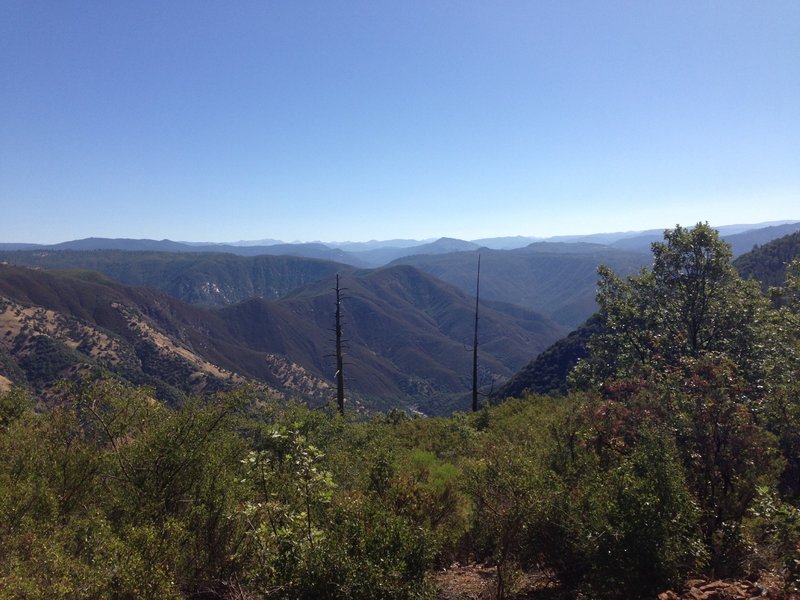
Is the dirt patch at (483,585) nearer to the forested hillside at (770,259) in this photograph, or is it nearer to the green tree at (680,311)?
the green tree at (680,311)

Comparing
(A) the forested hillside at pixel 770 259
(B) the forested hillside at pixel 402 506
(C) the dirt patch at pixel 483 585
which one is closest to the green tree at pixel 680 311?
(B) the forested hillside at pixel 402 506

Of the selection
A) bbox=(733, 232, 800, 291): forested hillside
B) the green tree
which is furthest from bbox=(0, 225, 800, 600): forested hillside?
bbox=(733, 232, 800, 291): forested hillside

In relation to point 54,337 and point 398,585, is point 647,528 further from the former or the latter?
point 54,337

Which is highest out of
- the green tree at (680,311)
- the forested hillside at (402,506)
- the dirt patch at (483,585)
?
the green tree at (680,311)

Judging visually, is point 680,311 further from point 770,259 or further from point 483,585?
point 770,259

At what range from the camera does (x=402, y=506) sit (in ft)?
26.0

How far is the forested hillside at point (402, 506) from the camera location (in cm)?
524

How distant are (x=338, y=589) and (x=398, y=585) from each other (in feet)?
2.26

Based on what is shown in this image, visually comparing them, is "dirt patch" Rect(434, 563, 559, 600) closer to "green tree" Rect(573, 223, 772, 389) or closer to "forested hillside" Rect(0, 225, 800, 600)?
"forested hillside" Rect(0, 225, 800, 600)

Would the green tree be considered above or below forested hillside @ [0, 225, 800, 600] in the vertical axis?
above

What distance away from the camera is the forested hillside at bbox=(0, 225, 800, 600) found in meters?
5.24

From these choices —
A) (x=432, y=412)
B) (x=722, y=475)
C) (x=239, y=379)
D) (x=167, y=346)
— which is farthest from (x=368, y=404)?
(x=722, y=475)

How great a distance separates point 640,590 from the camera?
19.0 feet

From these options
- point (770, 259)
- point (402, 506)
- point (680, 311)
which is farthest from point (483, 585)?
point (770, 259)
